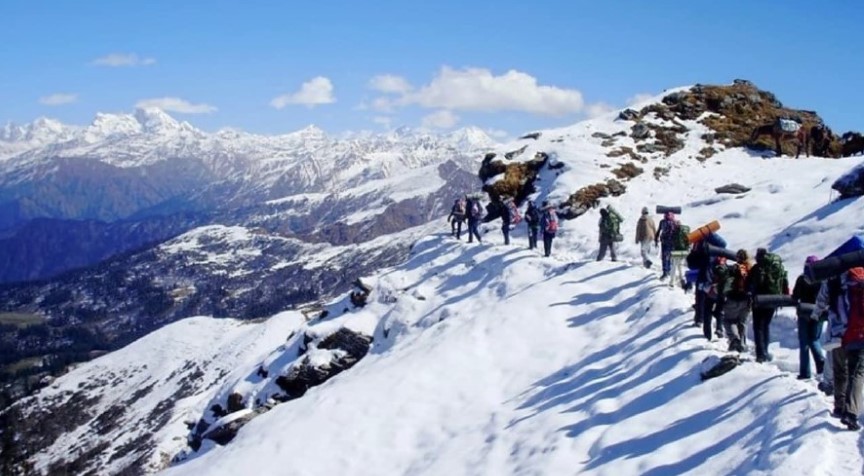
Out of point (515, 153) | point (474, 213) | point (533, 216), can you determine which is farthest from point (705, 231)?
point (515, 153)

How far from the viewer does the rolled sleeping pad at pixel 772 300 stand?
643 inches

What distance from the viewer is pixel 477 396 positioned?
24531 millimetres

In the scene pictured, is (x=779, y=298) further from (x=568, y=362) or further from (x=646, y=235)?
(x=646, y=235)

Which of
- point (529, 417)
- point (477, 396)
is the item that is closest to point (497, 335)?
point (477, 396)

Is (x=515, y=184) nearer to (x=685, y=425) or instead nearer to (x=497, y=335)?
(x=497, y=335)

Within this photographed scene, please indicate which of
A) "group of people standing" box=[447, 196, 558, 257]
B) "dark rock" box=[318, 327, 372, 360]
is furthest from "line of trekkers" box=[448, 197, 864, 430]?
"dark rock" box=[318, 327, 372, 360]

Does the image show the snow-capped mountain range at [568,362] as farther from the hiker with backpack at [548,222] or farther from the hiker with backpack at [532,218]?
the hiker with backpack at [548,222]

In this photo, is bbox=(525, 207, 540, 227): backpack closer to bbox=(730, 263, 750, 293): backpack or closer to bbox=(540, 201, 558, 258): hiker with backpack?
bbox=(540, 201, 558, 258): hiker with backpack

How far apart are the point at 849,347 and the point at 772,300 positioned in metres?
4.95

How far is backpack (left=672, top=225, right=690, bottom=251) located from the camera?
25281mm

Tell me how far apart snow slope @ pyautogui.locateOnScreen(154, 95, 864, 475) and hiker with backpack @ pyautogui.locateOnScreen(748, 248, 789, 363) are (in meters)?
0.83

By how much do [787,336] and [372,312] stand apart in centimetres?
2559

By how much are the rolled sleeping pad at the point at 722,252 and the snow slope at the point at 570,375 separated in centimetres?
262

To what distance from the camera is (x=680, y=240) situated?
25438 millimetres
